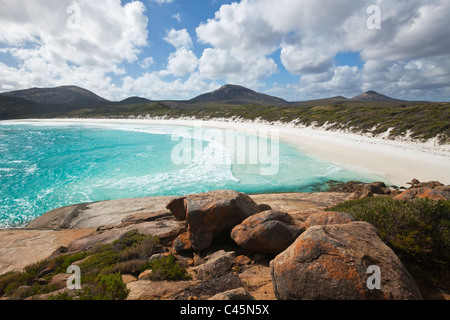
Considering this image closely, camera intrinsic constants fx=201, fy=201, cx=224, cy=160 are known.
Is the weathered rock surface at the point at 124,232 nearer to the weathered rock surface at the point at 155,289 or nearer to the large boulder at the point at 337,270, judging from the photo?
the weathered rock surface at the point at 155,289

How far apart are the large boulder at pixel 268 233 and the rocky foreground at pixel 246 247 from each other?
1.0 inches

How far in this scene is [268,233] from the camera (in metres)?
5.22

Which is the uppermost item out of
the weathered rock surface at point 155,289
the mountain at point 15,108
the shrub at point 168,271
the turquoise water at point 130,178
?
the mountain at point 15,108

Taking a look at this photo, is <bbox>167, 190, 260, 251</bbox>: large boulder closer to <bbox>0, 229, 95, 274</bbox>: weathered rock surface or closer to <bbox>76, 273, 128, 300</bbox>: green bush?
<bbox>76, 273, 128, 300</bbox>: green bush

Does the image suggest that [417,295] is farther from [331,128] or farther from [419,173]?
[331,128]

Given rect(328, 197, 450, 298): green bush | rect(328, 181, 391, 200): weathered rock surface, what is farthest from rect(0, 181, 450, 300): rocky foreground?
rect(328, 197, 450, 298): green bush

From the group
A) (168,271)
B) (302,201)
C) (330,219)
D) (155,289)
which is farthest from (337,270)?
(302,201)

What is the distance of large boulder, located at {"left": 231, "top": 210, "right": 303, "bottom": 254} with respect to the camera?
5.19 meters

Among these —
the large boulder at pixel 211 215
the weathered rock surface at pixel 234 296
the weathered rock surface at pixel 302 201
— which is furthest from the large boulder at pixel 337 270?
the weathered rock surface at pixel 302 201

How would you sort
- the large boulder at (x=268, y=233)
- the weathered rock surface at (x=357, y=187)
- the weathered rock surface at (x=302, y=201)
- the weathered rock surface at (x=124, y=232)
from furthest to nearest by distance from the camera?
the weathered rock surface at (x=357, y=187)
the weathered rock surface at (x=302, y=201)
the weathered rock surface at (x=124, y=232)
the large boulder at (x=268, y=233)

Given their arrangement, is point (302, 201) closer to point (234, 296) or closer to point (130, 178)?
point (234, 296)

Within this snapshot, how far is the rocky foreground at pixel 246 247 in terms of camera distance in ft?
10.5

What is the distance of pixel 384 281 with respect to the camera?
9.96 ft
